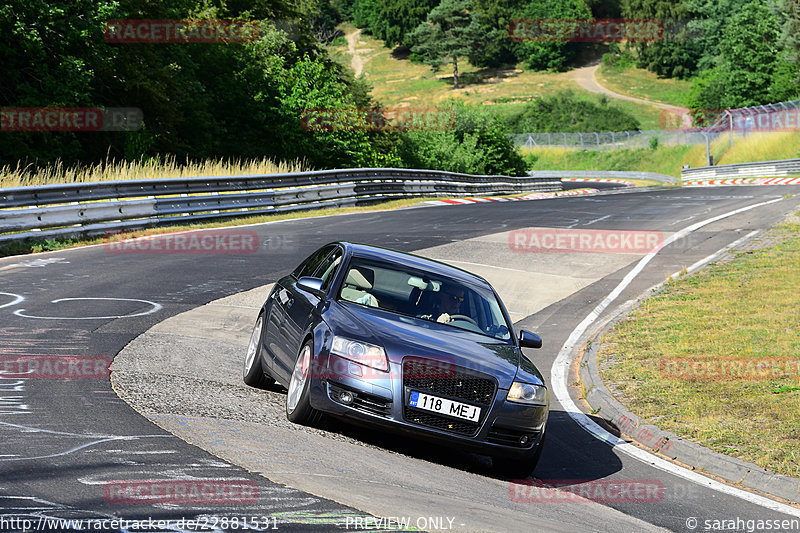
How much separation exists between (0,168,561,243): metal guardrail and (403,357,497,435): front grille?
42.2 ft

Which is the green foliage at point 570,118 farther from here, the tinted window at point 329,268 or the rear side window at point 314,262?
the tinted window at point 329,268

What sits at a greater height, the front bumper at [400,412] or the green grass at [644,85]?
the front bumper at [400,412]

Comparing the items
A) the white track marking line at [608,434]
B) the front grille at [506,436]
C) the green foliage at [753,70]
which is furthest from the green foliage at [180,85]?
the green foliage at [753,70]

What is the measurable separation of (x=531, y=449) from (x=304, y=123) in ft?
111

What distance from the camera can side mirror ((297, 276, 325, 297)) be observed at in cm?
839

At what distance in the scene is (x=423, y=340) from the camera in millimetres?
7582

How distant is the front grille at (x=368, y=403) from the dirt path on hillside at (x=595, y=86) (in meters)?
104

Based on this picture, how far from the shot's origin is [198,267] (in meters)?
17.0

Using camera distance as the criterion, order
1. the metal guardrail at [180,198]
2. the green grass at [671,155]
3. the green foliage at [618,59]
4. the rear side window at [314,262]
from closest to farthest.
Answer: the rear side window at [314,262]
the metal guardrail at [180,198]
the green grass at [671,155]
the green foliage at [618,59]

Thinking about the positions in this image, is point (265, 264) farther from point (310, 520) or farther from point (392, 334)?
point (310, 520)

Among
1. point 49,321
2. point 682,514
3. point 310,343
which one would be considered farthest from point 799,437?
point 49,321

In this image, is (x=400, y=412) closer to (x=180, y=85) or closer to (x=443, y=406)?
(x=443, y=406)

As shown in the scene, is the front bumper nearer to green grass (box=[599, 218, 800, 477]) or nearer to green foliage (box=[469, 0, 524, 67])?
green grass (box=[599, 218, 800, 477])

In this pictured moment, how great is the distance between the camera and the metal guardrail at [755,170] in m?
53.0
